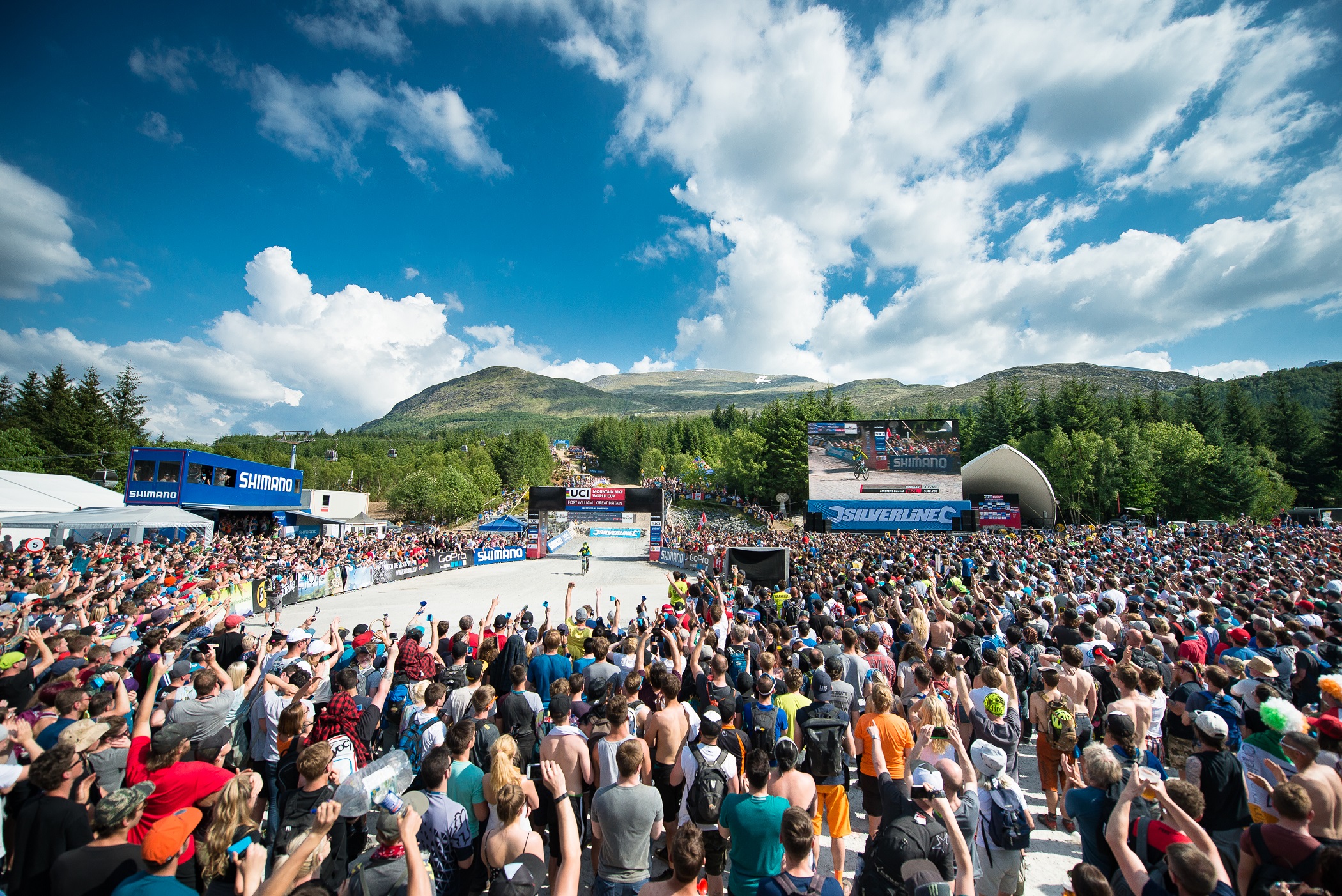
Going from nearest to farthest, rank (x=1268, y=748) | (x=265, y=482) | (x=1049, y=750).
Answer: (x=1268, y=748) < (x=1049, y=750) < (x=265, y=482)

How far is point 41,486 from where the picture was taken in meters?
27.9

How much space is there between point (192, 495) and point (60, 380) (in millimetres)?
46017

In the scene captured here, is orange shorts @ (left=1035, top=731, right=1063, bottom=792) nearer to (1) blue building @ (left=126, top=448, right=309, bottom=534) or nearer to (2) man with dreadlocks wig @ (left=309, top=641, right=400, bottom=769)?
(2) man with dreadlocks wig @ (left=309, top=641, right=400, bottom=769)

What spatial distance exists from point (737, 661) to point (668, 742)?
222 cm

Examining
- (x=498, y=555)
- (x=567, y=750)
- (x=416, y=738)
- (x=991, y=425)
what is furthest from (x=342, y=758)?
(x=991, y=425)

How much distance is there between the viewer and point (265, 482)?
111 ft

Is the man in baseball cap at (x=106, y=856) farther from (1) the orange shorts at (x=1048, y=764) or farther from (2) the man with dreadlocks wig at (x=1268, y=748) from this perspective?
(1) the orange shorts at (x=1048, y=764)

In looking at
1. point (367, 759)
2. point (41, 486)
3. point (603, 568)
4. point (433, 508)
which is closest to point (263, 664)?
point (367, 759)

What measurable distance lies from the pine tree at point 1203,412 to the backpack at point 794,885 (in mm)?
66869

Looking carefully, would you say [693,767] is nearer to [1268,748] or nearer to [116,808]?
[116,808]

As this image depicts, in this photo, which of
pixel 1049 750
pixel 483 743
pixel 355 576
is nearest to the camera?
pixel 483 743

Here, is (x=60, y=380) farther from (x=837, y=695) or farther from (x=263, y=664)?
(x=837, y=695)

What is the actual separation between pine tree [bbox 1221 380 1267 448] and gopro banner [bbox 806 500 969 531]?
34.9 m

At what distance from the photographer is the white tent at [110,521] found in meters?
20.4
